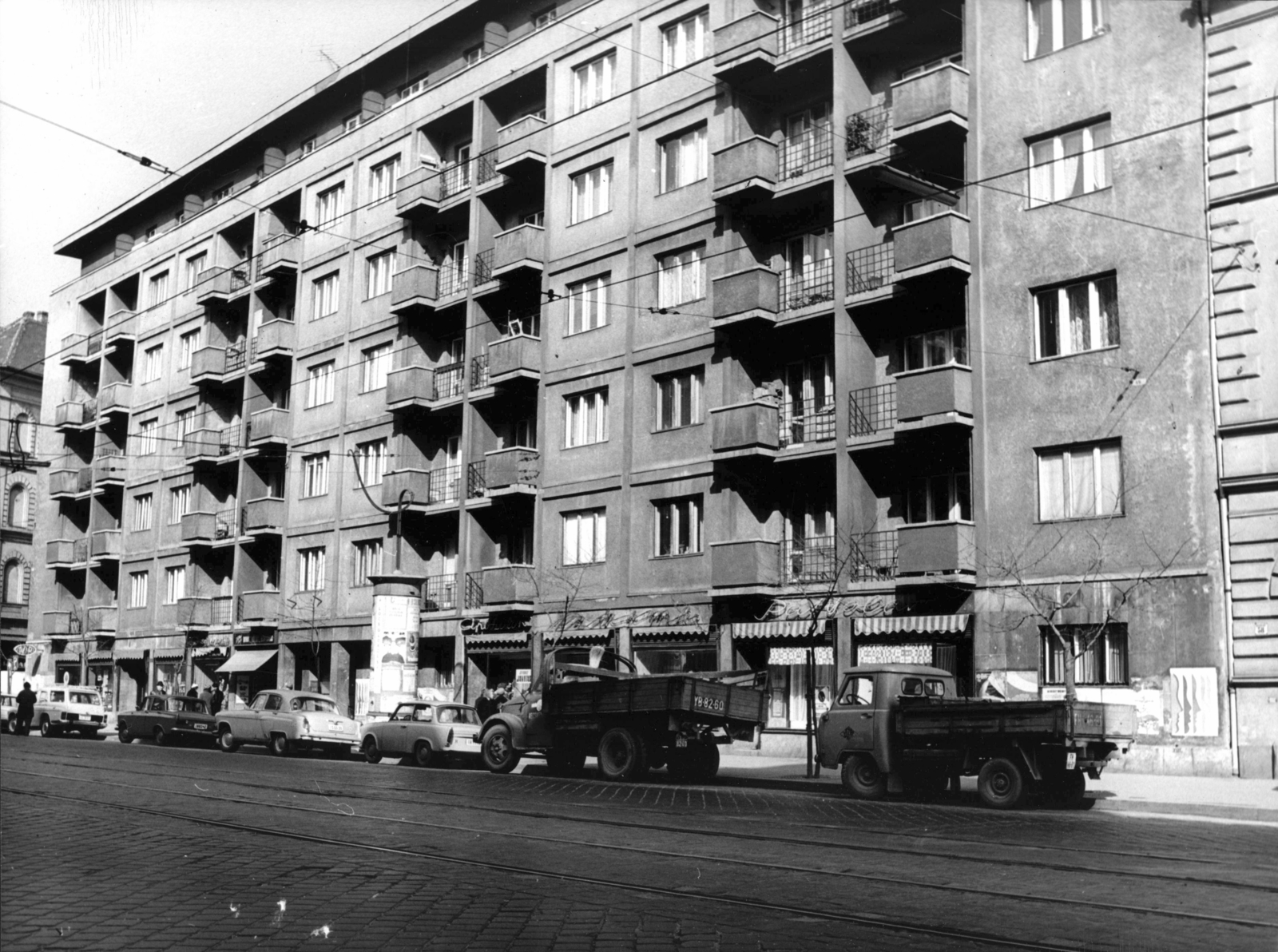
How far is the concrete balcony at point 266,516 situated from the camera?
4447 centimetres

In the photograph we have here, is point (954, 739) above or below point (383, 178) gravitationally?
below

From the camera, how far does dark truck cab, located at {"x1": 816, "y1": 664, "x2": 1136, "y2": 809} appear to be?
17047 millimetres

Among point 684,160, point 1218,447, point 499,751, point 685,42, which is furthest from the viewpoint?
point 685,42

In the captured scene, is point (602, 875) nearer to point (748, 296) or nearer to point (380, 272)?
point (748, 296)

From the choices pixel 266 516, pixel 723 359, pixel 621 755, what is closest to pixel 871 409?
pixel 723 359

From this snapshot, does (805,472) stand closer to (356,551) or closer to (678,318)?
(678,318)

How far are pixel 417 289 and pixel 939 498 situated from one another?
17946mm

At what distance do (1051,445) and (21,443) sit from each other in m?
55.0

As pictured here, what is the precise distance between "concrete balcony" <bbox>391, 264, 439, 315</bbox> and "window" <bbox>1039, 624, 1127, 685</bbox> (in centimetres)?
2127

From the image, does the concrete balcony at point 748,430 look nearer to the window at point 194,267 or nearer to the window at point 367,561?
the window at point 367,561

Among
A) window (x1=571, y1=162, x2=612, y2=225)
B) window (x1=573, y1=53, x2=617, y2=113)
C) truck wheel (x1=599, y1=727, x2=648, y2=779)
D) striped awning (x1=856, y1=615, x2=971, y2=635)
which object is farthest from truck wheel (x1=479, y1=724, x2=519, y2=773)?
window (x1=573, y1=53, x2=617, y2=113)

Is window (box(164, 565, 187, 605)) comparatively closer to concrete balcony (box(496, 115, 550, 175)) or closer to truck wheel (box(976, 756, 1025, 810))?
concrete balcony (box(496, 115, 550, 175))

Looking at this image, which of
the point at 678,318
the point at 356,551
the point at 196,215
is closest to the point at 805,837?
the point at 678,318

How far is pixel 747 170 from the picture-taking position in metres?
29.3
